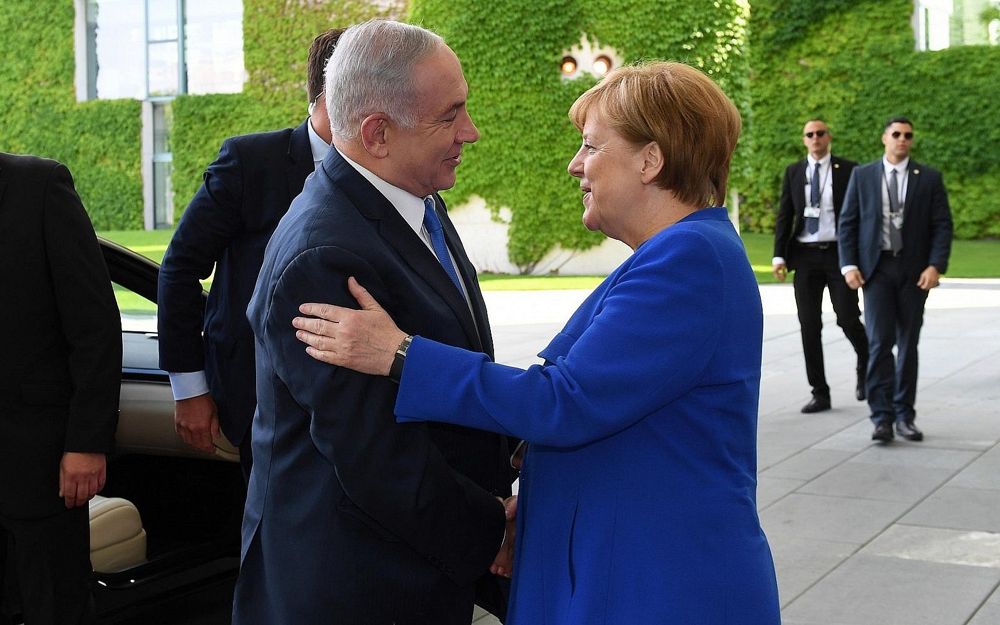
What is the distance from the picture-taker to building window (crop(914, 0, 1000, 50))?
30.5 m

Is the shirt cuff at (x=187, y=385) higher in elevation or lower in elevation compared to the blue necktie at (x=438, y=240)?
lower

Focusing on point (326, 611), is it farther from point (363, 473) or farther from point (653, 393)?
point (653, 393)

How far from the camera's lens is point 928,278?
7.91 metres

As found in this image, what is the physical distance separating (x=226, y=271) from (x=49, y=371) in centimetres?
78

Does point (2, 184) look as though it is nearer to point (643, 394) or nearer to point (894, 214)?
point (643, 394)

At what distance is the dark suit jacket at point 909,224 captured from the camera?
802 centimetres

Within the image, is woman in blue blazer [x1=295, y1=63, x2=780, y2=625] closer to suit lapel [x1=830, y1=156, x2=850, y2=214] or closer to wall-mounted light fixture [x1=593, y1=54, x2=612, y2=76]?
suit lapel [x1=830, y1=156, x2=850, y2=214]

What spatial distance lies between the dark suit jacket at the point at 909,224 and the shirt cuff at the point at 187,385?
551 centimetres

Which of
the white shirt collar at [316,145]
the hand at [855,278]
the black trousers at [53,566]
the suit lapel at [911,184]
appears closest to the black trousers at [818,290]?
the hand at [855,278]

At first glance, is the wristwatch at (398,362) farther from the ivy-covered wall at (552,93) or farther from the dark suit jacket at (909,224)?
the ivy-covered wall at (552,93)

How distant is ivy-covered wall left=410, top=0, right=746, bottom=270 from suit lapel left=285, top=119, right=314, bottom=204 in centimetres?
1735

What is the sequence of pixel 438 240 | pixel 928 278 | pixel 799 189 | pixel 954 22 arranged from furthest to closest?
pixel 954 22
pixel 799 189
pixel 928 278
pixel 438 240

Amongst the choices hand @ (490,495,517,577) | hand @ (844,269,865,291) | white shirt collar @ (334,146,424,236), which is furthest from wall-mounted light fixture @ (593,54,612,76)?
hand @ (490,495,517,577)

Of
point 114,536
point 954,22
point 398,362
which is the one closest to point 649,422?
point 398,362
